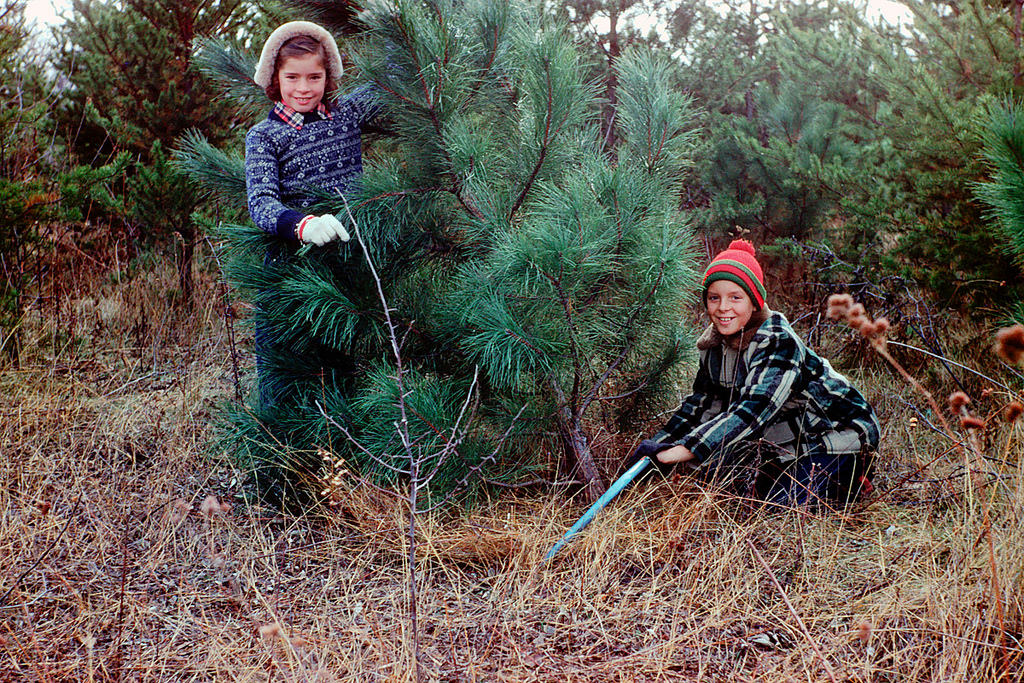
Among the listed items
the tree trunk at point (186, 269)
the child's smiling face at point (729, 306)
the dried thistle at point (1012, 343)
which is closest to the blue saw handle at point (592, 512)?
the child's smiling face at point (729, 306)

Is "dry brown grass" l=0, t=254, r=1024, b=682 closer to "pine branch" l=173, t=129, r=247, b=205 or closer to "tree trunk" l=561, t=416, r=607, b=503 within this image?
"tree trunk" l=561, t=416, r=607, b=503

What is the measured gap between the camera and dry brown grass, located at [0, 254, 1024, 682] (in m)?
1.95

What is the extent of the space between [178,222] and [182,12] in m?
1.31

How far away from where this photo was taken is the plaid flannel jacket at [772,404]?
2.54 m

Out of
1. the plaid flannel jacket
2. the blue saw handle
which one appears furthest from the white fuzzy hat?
the blue saw handle

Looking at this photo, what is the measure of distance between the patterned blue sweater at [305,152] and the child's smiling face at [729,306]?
126 centimetres

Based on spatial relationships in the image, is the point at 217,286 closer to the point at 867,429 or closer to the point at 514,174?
the point at 514,174

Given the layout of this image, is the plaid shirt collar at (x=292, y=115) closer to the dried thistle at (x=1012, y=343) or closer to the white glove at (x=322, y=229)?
the white glove at (x=322, y=229)

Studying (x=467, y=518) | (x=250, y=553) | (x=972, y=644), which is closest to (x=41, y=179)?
(x=250, y=553)

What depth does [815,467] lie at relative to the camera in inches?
105

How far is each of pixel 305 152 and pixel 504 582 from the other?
1.60 metres

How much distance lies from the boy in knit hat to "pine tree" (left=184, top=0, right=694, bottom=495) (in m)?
0.17

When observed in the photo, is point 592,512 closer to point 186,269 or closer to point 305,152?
point 305,152

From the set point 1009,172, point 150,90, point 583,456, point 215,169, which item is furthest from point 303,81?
point 150,90
